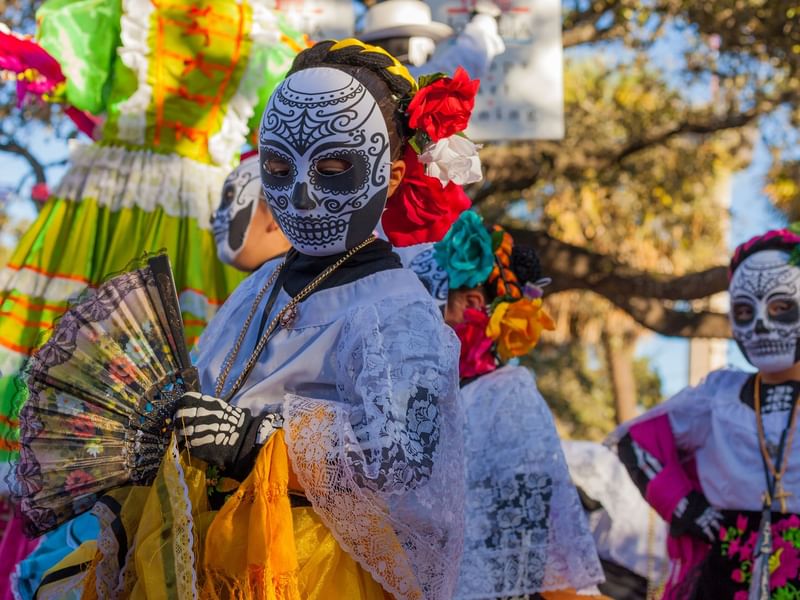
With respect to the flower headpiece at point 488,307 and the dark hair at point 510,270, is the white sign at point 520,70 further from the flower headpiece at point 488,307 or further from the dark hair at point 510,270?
the flower headpiece at point 488,307

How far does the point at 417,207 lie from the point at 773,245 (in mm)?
2741

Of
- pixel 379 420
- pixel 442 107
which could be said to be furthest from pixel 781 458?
pixel 379 420

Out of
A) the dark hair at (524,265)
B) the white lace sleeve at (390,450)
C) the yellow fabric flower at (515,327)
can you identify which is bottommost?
the white lace sleeve at (390,450)

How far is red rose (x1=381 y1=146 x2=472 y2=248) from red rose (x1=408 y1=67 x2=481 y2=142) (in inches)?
3.8

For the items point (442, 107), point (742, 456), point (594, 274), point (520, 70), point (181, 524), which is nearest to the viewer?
point (181, 524)

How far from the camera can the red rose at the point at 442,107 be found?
2633 millimetres

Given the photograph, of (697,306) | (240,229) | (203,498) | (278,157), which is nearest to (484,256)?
(240,229)

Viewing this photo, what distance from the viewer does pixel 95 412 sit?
7.43 feet

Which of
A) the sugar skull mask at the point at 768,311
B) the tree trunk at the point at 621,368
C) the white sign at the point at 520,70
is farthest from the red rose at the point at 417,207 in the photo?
the tree trunk at the point at 621,368

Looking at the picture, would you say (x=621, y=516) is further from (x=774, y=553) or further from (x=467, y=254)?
(x=467, y=254)

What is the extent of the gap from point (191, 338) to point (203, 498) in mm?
1979

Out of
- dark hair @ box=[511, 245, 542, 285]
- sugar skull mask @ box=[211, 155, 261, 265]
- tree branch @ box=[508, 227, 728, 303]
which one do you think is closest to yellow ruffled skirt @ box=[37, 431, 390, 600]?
sugar skull mask @ box=[211, 155, 261, 265]

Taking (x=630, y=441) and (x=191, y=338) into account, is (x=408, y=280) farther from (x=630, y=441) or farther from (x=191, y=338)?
(x=630, y=441)

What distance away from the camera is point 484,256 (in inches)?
166
